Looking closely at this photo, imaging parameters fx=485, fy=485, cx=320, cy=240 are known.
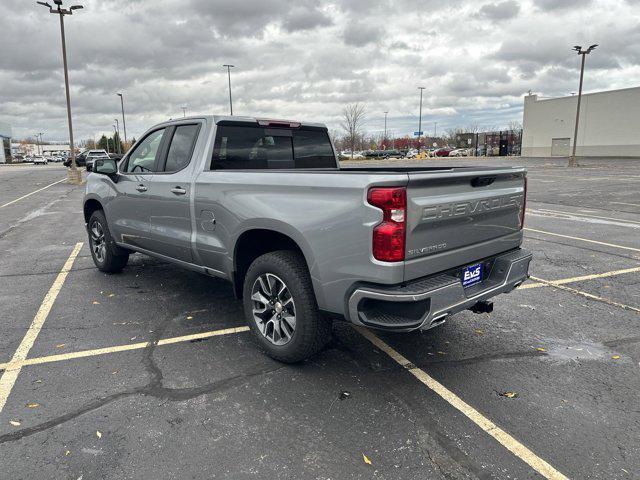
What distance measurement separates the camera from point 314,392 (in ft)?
10.9

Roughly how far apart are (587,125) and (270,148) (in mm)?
58892

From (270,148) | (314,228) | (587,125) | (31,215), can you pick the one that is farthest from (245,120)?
(587,125)

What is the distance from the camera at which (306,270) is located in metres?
3.46

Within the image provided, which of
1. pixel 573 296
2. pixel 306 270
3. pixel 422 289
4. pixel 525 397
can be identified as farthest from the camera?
pixel 573 296

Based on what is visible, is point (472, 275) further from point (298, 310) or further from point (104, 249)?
point (104, 249)

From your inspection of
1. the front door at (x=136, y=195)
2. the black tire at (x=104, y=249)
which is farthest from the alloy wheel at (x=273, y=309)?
the black tire at (x=104, y=249)

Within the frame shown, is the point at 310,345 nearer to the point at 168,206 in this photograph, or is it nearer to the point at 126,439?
the point at 126,439

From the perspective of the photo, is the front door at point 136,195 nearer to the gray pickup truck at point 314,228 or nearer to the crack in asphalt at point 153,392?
the gray pickup truck at point 314,228

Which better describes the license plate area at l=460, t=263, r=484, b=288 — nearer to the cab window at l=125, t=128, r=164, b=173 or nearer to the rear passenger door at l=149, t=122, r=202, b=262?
the rear passenger door at l=149, t=122, r=202, b=262

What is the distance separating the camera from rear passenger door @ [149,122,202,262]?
177 inches

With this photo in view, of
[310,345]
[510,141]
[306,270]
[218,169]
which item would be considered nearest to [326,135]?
[218,169]

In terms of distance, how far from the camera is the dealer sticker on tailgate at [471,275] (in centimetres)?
341

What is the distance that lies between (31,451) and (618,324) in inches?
187

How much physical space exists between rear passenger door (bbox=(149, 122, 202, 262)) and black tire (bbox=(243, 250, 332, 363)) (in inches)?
46.1
